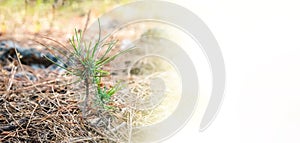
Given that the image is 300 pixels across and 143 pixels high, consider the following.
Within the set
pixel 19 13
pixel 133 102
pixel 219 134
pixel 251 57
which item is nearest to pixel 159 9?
pixel 133 102

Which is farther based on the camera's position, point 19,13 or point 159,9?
point 19,13

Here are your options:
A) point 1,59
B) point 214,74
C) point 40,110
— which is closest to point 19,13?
point 1,59

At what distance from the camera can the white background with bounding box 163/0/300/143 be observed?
1.08m

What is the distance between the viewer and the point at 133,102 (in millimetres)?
1307

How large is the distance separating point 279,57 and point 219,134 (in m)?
0.25

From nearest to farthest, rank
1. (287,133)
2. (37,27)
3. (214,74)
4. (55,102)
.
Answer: (287,133)
(214,74)
(55,102)
(37,27)

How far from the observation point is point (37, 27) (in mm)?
2070

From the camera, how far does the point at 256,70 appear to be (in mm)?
1123

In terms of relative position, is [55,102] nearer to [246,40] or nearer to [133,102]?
[133,102]

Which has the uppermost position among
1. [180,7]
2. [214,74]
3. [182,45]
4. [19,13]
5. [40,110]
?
[19,13]

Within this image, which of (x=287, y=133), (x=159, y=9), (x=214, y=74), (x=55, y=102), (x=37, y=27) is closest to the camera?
(x=287, y=133)

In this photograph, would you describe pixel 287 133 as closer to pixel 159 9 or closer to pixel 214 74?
pixel 214 74

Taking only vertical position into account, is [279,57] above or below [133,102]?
above

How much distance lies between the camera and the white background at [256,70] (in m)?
1.08
